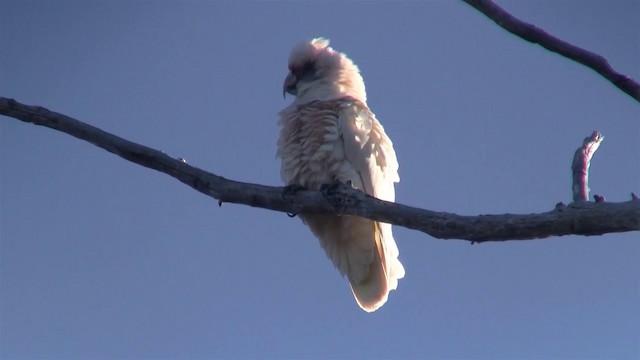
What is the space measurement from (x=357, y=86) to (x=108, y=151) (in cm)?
215

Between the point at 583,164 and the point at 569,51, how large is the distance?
849 mm

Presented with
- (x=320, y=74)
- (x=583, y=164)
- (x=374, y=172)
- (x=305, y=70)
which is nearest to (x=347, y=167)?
(x=374, y=172)

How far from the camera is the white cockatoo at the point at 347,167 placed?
14.3ft

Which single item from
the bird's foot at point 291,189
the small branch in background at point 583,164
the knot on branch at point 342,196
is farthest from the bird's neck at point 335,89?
the small branch in background at point 583,164

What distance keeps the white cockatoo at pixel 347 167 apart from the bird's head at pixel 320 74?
0.02 meters

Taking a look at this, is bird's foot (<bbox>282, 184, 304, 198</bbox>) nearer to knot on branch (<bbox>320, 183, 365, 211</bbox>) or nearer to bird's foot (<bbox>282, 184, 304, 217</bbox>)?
bird's foot (<bbox>282, 184, 304, 217</bbox>)

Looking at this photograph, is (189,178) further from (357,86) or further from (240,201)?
(357,86)

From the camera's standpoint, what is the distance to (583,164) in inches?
125

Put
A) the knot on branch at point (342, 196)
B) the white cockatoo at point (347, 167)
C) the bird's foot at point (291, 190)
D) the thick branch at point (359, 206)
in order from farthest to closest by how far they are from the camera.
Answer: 1. the white cockatoo at point (347, 167)
2. the bird's foot at point (291, 190)
3. the knot on branch at point (342, 196)
4. the thick branch at point (359, 206)

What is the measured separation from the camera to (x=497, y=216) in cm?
286

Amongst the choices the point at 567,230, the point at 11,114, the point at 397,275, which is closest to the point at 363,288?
the point at 397,275

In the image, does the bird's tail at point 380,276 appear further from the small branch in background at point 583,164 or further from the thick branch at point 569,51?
the thick branch at point 569,51

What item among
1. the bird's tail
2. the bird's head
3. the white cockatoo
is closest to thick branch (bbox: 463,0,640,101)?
the white cockatoo

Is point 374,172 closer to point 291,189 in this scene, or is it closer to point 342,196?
point 291,189
